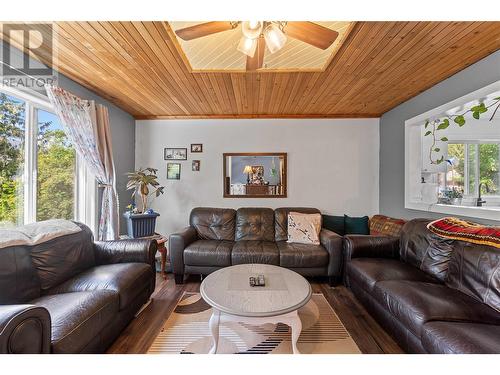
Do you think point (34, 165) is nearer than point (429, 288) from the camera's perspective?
No

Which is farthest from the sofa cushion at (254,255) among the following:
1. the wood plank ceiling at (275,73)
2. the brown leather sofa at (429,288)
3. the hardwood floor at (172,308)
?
the wood plank ceiling at (275,73)

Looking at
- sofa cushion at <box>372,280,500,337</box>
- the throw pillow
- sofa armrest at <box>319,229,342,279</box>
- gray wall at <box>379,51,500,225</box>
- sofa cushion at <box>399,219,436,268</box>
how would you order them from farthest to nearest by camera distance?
the throw pillow < sofa armrest at <box>319,229,342,279</box> < sofa cushion at <box>399,219,436,268</box> < gray wall at <box>379,51,500,225</box> < sofa cushion at <box>372,280,500,337</box>

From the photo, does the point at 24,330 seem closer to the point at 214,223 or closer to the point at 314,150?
the point at 214,223

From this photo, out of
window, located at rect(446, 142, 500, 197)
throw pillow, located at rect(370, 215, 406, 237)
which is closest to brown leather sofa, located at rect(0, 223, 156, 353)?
throw pillow, located at rect(370, 215, 406, 237)

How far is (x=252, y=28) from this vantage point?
1.41m

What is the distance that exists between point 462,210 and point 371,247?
955 mm

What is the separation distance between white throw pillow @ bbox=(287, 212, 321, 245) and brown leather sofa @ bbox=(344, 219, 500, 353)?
627 millimetres

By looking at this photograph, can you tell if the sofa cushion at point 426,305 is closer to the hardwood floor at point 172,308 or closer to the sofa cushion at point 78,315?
the hardwood floor at point 172,308

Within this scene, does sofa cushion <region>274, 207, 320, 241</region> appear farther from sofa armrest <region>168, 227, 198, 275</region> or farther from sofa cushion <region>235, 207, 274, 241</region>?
sofa armrest <region>168, 227, 198, 275</region>

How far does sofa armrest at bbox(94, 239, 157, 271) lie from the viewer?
2.17m

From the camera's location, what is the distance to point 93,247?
2.19 m

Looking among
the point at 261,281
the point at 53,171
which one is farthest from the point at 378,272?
the point at 53,171

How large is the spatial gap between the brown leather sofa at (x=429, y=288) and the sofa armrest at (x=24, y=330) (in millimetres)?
2001
